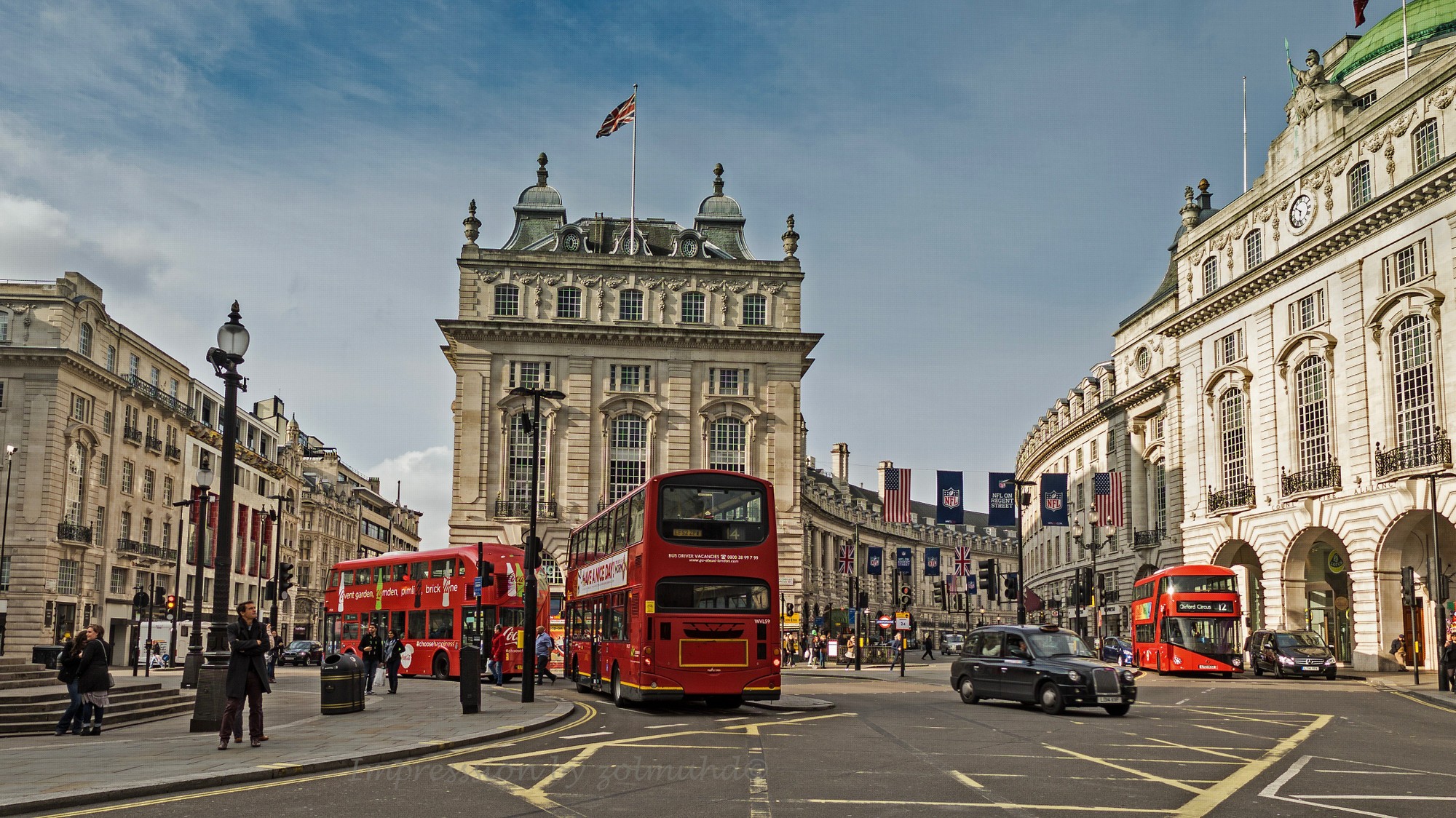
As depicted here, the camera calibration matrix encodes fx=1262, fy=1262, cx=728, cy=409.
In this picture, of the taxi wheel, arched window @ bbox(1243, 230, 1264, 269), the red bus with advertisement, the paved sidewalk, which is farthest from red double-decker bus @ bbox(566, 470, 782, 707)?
arched window @ bbox(1243, 230, 1264, 269)

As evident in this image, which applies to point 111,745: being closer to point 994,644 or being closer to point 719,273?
point 994,644

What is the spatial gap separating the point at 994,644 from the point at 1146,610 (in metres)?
22.8

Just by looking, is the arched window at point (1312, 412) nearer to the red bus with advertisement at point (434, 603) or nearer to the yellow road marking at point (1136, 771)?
the red bus with advertisement at point (434, 603)

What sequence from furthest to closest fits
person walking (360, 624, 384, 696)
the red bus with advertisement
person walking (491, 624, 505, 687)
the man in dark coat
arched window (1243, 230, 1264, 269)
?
arched window (1243, 230, 1264, 269), the red bus with advertisement, person walking (491, 624, 505, 687), person walking (360, 624, 384, 696), the man in dark coat

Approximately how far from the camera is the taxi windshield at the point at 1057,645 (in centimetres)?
2516

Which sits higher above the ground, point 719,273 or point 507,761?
point 719,273

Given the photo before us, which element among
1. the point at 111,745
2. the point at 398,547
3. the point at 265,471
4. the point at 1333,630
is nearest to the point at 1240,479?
the point at 1333,630

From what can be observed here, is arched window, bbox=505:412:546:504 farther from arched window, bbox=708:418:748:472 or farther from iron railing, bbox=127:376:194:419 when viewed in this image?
iron railing, bbox=127:376:194:419

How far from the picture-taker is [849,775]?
45.0 feet

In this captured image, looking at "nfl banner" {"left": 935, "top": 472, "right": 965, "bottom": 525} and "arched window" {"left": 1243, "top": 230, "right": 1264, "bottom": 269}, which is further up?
"arched window" {"left": 1243, "top": 230, "right": 1264, "bottom": 269}

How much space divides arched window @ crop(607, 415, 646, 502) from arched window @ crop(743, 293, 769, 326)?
8.38 meters

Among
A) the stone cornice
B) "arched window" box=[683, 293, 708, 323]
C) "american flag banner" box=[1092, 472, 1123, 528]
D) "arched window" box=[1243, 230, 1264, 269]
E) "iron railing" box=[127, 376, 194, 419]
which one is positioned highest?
"arched window" box=[683, 293, 708, 323]

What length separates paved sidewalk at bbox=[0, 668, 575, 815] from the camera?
40.4 ft

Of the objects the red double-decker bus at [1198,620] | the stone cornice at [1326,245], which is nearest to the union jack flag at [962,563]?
the stone cornice at [1326,245]
